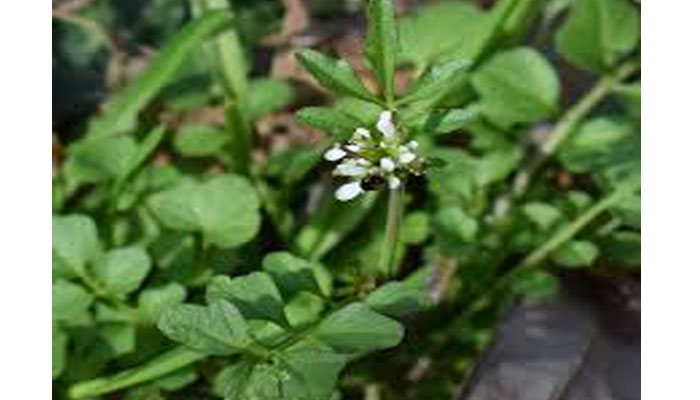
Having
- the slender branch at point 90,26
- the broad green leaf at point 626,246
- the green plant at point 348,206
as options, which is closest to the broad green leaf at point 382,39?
the green plant at point 348,206

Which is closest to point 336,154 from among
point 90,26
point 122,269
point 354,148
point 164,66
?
point 354,148

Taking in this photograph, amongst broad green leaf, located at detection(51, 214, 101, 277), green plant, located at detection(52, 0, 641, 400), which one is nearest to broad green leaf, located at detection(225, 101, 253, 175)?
green plant, located at detection(52, 0, 641, 400)

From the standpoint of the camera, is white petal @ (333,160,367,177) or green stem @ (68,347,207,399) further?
green stem @ (68,347,207,399)

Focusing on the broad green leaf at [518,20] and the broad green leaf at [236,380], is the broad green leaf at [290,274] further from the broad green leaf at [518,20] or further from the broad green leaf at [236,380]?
the broad green leaf at [518,20]

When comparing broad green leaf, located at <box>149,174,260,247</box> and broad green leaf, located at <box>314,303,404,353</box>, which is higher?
broad green leaf, located at <box>149,174,260,247</box>

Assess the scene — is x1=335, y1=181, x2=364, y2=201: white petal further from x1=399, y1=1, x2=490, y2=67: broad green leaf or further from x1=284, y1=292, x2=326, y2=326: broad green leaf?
x1=399, y1=1, x2=490, y2=67: broad green leaf

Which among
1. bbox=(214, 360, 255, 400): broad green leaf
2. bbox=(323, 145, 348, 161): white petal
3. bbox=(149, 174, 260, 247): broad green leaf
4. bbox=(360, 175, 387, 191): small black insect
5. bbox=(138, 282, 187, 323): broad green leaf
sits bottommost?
bbox=(138, 282, 187, 323): broad green leaf

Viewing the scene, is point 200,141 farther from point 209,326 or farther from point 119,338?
point 209,326
